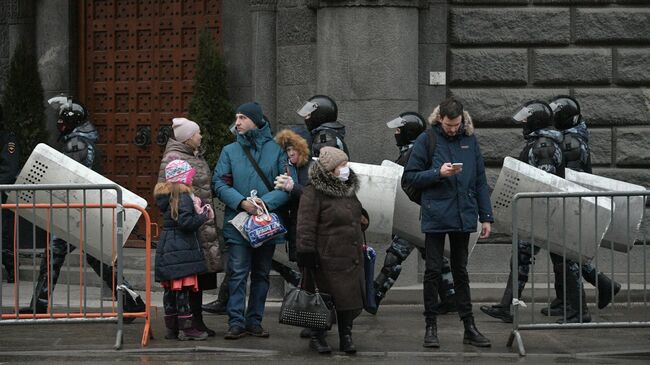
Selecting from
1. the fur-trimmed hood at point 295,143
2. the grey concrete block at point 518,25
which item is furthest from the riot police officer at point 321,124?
Result: the grey concrete block at point 518,25

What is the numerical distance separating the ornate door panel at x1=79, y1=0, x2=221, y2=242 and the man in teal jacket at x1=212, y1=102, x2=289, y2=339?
184 inches

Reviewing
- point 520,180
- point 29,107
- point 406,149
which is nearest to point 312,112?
point 406,149

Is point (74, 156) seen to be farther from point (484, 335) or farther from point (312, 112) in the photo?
point (484, 335)

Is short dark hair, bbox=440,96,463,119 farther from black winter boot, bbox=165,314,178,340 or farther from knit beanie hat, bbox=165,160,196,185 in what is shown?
black winter boot, bbox=165,314,178,340

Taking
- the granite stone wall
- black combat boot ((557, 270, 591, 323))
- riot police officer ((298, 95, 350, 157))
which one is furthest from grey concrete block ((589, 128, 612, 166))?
riot police officer ((298, 95, 350, 157))

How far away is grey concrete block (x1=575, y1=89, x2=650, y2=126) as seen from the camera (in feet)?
44.9

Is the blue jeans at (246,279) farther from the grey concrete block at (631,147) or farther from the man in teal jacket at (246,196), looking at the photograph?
the grey concrete block at (631,147)

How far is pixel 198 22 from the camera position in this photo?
1480 centimetres

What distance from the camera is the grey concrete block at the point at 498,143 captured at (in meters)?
13.6

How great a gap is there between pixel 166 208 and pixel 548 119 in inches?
131

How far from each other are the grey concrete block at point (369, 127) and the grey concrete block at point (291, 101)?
1.89 ft

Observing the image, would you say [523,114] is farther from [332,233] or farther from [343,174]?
[332,233]

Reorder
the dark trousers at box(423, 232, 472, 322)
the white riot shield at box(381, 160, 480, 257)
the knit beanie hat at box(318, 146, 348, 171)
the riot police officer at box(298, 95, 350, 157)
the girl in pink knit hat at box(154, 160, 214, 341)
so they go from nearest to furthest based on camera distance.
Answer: the knit beanie hat at box(318, 146, 348, 171)
the girl in pink knit hat at box(154, 160, 214, 341)
the dark trousers at box(423, 232, 472, 322)
the riot police officer at box(298, 95, 350, 157)
the white riot shield at box(381, 160, 480, 257)

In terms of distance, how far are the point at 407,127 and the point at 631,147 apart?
3.07m
